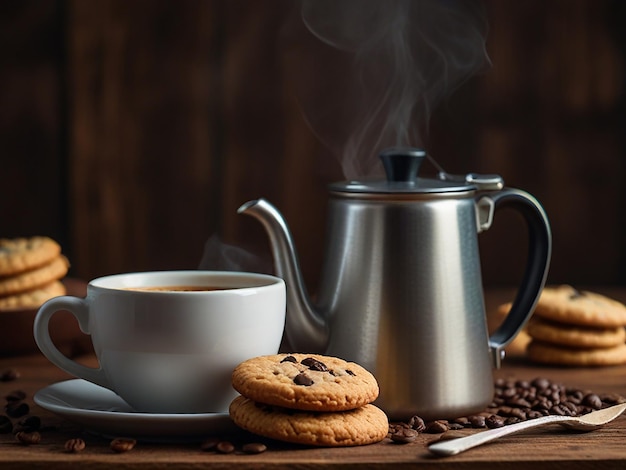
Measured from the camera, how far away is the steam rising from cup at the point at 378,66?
129 cm

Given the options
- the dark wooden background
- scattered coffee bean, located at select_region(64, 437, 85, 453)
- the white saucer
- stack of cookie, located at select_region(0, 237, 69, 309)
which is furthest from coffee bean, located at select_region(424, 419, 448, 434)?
the dark wooden background

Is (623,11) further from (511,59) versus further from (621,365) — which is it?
(621,365)

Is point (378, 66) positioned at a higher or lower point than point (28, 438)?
higher

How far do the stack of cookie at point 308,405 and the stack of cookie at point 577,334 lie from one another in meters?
0.59

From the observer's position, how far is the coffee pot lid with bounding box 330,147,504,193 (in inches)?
40.2

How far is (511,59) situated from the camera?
94.5 inches

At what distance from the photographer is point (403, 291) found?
3.32ft

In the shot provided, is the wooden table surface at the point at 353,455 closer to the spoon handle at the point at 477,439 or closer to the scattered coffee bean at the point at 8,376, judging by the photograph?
the spoon handle at the point at 477,439

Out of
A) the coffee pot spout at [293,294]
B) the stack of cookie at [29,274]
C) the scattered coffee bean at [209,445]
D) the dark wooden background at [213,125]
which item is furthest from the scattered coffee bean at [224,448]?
the dark wooden background at [213,125]

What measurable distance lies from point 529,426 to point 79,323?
0.49m

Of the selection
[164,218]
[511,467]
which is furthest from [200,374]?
[164,218]

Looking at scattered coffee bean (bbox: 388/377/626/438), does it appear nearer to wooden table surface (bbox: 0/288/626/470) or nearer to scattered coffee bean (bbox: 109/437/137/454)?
wooden table surface (bbox: 0/288/626/470)

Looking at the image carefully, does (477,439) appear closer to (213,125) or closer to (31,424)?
(31,424)

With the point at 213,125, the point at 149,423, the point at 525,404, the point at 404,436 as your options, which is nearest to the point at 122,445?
the point at 149,423
